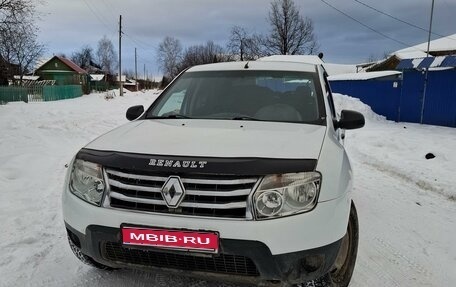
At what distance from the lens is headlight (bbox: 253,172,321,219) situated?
223 centimetres

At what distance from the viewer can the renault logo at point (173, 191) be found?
7.44 feet

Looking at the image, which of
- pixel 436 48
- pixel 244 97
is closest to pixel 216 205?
pixel 244 97

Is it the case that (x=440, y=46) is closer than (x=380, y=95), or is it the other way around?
(x=380, y=95)

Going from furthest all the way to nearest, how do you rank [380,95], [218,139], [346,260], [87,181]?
[380,95]
[346,260]
[218,139]
[87,181]

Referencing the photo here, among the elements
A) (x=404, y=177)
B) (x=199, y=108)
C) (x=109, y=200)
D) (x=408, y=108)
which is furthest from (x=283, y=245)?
(x=408, y=108)

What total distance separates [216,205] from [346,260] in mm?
1253

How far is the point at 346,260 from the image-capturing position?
2920 millimetres

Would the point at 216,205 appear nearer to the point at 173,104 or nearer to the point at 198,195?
the point at 198,195

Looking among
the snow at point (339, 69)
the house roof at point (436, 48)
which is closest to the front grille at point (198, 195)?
the snow at point (339, 69)

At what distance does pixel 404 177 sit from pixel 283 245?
5.70 metres

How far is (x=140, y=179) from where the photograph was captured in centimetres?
236

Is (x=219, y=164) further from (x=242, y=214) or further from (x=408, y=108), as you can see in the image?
(x=408, y=108)

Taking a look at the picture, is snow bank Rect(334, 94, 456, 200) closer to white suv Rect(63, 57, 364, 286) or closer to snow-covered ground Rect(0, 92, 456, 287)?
snow-covered ground Rect(0, 92, 456, 287)

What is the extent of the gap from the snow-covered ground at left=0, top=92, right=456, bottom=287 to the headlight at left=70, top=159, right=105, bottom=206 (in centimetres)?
81
